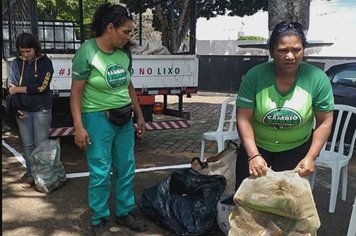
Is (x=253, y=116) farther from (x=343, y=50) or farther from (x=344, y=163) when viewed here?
(x=343, y=50)

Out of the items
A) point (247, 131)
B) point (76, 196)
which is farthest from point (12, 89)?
point (247, 131)

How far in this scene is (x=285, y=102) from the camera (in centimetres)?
253

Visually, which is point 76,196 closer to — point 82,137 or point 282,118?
point 82,137

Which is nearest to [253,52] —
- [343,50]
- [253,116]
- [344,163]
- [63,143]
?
[343,50]

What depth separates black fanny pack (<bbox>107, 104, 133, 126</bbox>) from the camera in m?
3.21

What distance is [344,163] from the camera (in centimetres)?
407

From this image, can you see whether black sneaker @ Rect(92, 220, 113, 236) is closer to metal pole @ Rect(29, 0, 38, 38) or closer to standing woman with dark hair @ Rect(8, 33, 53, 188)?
standing woman with dark hair @ Rect(8, 33, 53, 188)

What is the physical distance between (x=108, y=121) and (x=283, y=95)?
1.33m

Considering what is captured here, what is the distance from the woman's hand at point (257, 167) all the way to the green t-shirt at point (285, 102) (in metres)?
0.22

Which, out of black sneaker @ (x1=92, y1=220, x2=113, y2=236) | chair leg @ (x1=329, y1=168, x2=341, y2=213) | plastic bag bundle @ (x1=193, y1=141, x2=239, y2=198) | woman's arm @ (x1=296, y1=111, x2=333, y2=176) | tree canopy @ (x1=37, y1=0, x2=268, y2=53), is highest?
tree canopy @ (x1=37, y1=0, x2=268, y2=53)

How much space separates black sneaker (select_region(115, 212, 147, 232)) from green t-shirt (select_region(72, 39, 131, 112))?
969 millimetres

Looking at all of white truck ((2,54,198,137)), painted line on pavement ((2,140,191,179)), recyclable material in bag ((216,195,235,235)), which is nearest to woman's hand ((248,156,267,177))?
recyclable material in bag ((216,195,235,235))

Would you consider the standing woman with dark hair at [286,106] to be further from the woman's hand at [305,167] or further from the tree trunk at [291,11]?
the tree trunk at [291,11]

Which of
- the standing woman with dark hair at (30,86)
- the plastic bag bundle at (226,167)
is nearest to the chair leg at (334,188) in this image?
the plastic bag bundle at (226,167)
